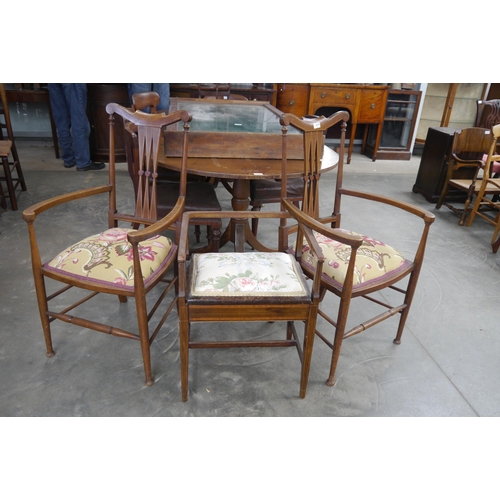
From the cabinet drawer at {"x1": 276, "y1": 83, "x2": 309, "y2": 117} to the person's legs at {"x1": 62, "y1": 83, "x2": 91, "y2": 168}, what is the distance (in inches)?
88.3

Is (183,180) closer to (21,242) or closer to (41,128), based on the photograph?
(21,242)

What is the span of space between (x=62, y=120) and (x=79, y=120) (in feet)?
0.95

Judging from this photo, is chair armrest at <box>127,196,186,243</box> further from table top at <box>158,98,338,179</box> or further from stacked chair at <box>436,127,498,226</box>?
stacked chair at <box>436,127,498,226</box>

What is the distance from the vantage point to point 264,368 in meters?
1.79

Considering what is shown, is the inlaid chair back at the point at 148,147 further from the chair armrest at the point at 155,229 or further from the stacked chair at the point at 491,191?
the stacked chair at the point at 491,191

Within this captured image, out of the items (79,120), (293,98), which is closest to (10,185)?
(79,120)

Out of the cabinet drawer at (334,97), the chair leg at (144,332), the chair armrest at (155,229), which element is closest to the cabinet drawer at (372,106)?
the cabinet drawer at (334,97)

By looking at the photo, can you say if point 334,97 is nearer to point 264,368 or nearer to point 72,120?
point 72,120

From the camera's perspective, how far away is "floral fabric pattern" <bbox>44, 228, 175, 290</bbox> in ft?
5.03

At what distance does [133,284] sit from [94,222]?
1.88m

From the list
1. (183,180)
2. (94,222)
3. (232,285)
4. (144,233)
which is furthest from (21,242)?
(232,285)

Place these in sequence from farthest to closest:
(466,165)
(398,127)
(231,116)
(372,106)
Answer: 1. (398,127)
2. (372,106)
3. (466,165)
4. (231,116)

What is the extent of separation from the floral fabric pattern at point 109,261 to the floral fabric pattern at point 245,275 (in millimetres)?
181

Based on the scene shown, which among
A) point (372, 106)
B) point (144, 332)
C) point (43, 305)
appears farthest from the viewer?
point (372, 106)
